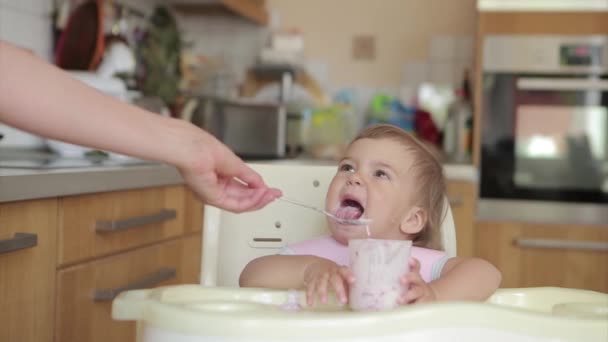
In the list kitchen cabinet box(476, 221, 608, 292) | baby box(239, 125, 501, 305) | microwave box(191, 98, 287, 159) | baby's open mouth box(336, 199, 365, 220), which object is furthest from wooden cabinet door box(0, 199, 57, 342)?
kitchen cabinet box(476, 221, 608, 292)

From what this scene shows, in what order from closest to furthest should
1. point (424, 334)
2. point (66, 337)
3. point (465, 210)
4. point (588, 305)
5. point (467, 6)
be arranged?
point (424, 334) → point (588, 305) → point (66, 337) → point (465, 210) → point (467, 6)

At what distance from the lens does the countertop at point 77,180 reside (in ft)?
4.28

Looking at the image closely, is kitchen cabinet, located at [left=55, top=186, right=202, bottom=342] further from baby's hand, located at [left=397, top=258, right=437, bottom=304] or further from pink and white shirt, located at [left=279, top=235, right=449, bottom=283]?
baby's hand, located at [left=397, top=258, right=437, bottom=304]

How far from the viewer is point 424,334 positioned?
2.25 ft

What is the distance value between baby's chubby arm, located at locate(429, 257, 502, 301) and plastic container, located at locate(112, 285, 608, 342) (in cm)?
27

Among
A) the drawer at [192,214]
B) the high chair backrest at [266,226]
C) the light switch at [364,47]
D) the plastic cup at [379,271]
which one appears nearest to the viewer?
the plastic cup at [379,271]

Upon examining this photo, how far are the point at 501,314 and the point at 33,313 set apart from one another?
0.98 m

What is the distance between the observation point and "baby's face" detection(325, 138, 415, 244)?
1257 mm

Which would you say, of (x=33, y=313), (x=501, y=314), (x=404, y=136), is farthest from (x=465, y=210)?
(x=501, y=314)

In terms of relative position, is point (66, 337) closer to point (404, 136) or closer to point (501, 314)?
point (404, 136)

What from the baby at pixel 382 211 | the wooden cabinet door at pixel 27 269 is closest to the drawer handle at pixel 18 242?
the wooden cabinet door at pixel 27 269

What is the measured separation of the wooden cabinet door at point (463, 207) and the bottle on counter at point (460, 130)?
0.64 feet

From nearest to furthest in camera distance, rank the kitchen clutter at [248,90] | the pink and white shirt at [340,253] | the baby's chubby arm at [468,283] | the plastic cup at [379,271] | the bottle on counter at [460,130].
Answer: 1. the plastic cup at [379,271]
2. the baby's chubby arm at [468,283]
3. the pink and white shirt at [340,253]
4. the kitchen clutter at [248,90]
5. the bottle on counter at [460,130]

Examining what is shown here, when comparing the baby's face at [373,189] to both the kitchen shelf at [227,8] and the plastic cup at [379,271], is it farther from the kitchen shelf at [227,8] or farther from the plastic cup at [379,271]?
the kitchen shelf at [227,8]
